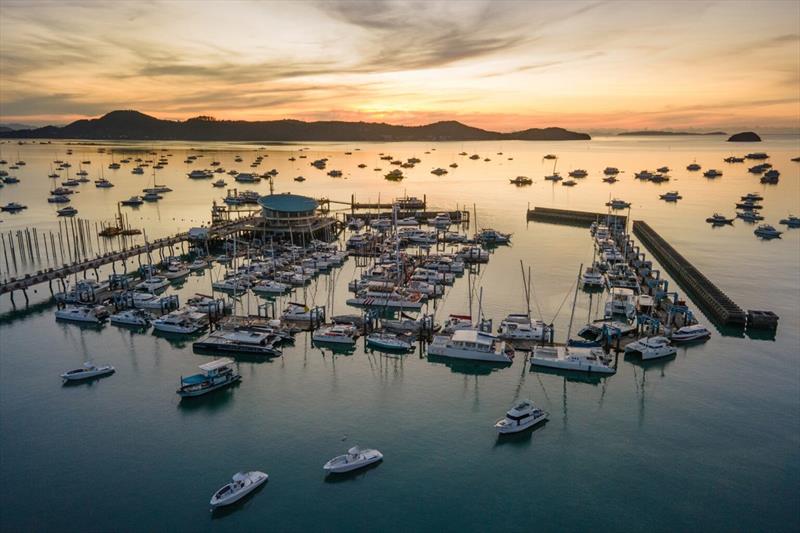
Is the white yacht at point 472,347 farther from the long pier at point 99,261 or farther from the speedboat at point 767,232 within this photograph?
the speedboat at point 767,232

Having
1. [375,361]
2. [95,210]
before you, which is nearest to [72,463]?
[375,361]

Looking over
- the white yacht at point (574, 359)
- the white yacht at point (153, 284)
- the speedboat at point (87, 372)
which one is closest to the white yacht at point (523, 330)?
the white yacht at point (574, 359)

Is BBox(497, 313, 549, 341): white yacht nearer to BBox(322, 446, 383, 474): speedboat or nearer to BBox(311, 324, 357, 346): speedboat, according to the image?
BBox(311, 324, 357, 346): speedboat

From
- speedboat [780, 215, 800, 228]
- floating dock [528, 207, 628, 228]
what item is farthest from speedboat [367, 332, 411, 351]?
speedboat [780, 215, 800, 228]

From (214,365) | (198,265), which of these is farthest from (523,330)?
(198,265)

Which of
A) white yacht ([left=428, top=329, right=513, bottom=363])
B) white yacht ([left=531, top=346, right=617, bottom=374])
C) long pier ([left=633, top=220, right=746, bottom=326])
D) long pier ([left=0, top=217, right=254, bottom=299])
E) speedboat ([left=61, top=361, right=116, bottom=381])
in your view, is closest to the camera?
speedboat ([left=61, top=361, right=116, bottom=381])

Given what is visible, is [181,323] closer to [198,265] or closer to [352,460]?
[198,265]
